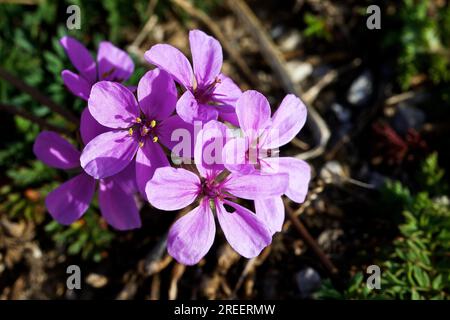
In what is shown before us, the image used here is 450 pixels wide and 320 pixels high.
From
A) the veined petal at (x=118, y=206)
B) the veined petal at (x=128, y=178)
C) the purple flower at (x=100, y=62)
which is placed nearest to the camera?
the veined petal at (x=128, y=178)

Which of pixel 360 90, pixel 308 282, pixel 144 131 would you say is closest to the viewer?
pixel 144 131

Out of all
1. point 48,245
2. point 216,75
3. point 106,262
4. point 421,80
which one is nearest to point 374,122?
point 421,80

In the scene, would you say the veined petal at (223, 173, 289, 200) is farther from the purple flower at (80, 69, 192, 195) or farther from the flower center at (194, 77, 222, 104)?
the flower center at (194, 77, 222, 104)

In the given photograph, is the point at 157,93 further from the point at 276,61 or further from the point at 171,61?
the point at 276,61

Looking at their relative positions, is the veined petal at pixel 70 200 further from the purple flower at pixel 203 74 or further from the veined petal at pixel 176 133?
the purple flower at pixel 203 74

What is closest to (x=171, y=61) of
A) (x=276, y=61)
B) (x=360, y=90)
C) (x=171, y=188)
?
(x=171, y=188)

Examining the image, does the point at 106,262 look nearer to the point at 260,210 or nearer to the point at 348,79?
the point at 260,210

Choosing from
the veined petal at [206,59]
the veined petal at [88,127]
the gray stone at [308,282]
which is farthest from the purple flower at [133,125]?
the gray stone at [308,282]
